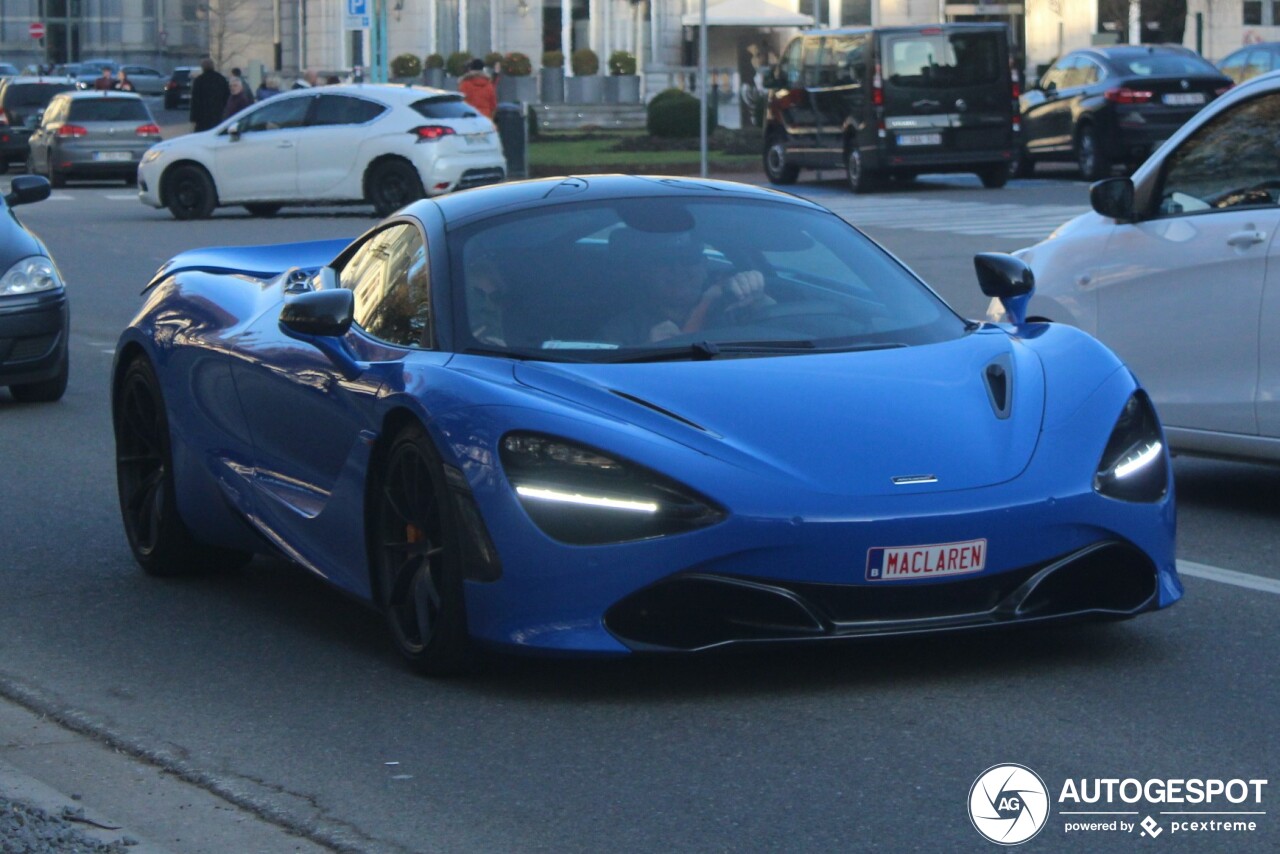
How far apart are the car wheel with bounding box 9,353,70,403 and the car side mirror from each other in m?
6.79

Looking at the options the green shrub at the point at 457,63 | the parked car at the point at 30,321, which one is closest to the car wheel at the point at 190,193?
the parked car at the point at 30,321

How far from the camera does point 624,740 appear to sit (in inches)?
197

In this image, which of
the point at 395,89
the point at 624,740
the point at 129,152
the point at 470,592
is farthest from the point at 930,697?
the point at 129,152

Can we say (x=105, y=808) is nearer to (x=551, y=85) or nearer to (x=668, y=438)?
(x=668, y=438)

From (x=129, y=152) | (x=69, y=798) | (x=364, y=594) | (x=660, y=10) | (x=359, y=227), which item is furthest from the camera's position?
(x=660, y=10)

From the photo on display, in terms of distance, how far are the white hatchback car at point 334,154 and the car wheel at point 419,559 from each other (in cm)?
2075

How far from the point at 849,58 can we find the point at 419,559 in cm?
2387

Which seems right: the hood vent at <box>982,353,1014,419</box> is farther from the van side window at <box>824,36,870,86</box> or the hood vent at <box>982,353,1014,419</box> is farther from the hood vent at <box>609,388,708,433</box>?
the van side window at <box>824,36,870,86</box>

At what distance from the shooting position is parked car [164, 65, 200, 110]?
6144cm

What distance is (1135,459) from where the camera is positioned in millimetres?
5508

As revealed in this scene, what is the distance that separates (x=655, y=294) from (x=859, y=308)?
59cm

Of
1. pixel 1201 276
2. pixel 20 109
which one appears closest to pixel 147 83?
pixel 20 109

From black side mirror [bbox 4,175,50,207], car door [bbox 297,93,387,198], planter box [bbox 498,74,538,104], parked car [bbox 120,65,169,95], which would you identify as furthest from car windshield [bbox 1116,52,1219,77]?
parked car [bbox 120,65,169,95]

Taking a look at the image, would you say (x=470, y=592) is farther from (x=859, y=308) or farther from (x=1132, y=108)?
(x=1132, y=108)
